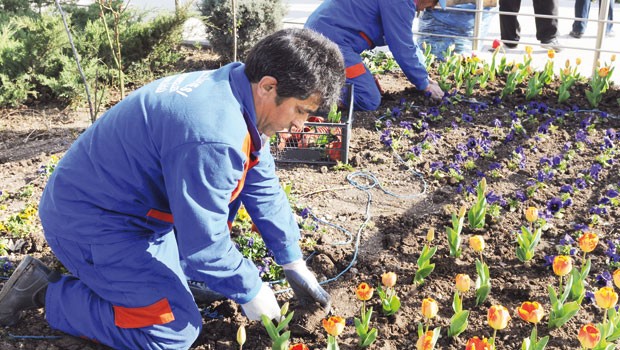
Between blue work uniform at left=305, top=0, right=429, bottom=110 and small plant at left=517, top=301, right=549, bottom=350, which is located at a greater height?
blue work uniform at left=305, top=0, right=429, bottom=110

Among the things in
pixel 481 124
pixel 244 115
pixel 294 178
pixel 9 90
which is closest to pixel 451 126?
pixel 481 124

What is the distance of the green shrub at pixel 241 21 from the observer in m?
6.51

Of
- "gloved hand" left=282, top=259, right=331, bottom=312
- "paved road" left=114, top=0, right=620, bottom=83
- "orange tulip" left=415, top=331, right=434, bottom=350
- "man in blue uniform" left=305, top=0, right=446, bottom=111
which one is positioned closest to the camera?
"orange tulip" left=415, top=331, right=434, bottom=350

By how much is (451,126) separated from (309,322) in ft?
8.50

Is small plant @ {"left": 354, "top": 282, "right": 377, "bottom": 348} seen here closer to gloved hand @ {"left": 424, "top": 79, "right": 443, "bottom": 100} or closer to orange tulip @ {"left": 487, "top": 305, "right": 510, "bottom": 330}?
orange tulip @ {"left": 487, "top": 305, "right": 510, "bottom": 330}

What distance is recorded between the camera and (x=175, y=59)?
6445mm

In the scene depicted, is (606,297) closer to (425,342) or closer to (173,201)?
(425,342)

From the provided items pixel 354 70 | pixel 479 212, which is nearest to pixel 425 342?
pixel 479 212

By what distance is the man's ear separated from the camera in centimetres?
248

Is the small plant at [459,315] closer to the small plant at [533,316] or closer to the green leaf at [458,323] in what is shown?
the green leaf at [458,323]

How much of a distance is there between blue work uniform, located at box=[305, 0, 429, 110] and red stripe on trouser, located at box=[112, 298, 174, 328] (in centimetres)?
298

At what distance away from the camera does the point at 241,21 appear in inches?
256

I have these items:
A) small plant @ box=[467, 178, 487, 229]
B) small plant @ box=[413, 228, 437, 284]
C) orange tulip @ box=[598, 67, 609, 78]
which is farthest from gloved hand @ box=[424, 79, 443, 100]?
small plant @ box=[413, 228, 437, 284]

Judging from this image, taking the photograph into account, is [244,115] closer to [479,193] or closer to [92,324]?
[92,324]
